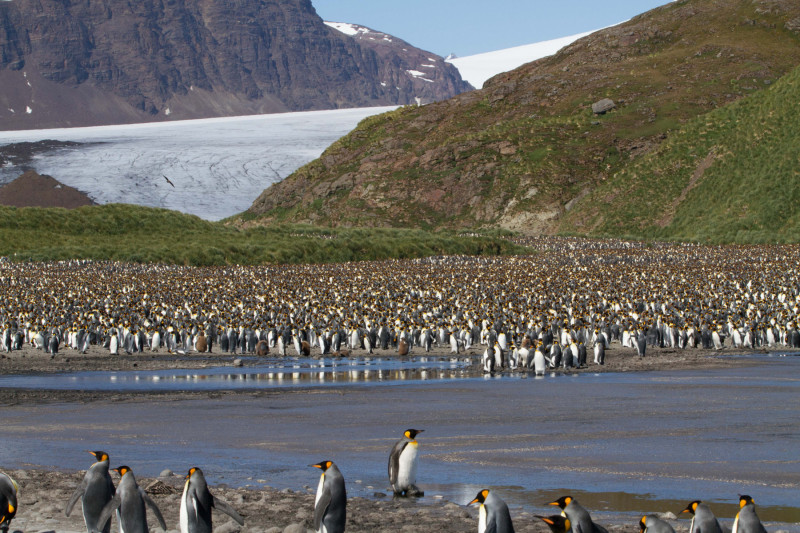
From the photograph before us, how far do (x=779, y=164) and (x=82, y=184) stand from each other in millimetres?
69206

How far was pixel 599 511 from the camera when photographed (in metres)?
10.2

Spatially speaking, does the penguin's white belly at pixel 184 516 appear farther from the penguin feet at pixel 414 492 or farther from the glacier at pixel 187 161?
the glacier at pixel 187 161

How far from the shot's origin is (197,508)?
29.9ft

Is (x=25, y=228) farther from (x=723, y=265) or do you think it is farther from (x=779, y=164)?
(x=779, y=164)

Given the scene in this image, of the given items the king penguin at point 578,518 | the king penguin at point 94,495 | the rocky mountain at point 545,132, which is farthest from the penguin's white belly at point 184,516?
the rocky mountain at point 545,132

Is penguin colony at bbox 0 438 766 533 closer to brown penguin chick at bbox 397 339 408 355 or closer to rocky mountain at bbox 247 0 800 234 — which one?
brown penguin chick at bbox 397 339 408 355

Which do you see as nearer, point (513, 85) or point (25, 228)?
point (25, 228)

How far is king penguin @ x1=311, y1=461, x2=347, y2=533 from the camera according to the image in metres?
9.13

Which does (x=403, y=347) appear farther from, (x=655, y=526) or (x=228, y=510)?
(x=655, y=526)

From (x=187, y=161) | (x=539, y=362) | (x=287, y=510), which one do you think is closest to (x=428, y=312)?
(x=539, y=362)

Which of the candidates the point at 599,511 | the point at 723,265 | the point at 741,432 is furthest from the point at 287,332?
the point at 723,265

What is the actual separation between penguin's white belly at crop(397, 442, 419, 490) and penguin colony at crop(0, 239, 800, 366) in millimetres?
11286

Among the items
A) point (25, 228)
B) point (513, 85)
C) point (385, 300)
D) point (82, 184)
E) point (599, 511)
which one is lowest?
point (599, 511)

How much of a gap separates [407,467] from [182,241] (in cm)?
5557
